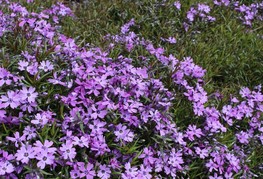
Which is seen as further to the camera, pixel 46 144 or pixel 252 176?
pixel 252 176

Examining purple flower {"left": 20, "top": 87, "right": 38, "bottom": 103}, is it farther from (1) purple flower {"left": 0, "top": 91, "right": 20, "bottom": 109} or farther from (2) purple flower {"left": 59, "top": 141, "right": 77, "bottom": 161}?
(2) purple flower {"left": 59, "top": 141, "right": 77, "bottom": 161}

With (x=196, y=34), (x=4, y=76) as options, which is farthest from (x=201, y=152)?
(x=196, y=34)

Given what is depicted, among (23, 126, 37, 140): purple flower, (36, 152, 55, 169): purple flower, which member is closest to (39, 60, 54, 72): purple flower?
(23, 126, 37, 140): purple flower

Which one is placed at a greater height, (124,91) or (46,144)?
(124,91)

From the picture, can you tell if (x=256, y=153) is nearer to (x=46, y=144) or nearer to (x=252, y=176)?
(x=252, y=176)

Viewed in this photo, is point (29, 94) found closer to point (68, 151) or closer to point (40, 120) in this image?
point (40, 120)

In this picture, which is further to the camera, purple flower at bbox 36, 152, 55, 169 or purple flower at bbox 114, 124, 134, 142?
purple flower at bbox 114, 124, 134, 142

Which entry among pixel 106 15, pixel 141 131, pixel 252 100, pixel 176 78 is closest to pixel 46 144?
pixel 141 131
